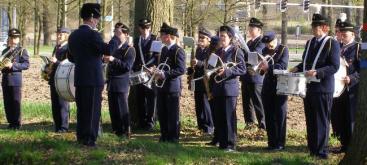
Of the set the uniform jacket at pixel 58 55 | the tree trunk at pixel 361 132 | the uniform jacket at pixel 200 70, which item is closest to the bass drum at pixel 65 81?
the uniform jacket at pixel 58 55

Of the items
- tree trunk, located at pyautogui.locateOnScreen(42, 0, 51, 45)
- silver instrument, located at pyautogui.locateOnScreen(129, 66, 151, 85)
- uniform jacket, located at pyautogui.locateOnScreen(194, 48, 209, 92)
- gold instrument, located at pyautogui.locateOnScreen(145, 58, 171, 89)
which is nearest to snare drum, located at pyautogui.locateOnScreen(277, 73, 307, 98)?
gold instrument, located at pyautogui.locateOnScreen(145, 58, 171, 89)

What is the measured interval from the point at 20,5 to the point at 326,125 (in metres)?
33.4

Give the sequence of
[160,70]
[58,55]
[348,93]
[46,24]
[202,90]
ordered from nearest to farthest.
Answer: [348,93]
[160,70]
[58,55]
[202,90]
[46,24]

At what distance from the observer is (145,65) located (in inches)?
452

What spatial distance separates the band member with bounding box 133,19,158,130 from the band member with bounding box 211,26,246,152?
1.86 m

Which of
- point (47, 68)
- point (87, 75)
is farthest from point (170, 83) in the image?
point (47, 68)

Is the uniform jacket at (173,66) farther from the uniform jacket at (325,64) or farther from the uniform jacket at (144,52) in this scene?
the uniform jacket at (325,64)

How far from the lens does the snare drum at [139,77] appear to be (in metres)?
10.9

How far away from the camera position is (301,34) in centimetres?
7888

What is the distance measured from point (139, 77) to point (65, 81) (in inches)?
51.9

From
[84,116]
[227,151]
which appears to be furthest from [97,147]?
[227,151]

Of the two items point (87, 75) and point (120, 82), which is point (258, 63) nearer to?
point (120, 82)

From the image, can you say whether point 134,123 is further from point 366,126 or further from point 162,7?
point 366,126

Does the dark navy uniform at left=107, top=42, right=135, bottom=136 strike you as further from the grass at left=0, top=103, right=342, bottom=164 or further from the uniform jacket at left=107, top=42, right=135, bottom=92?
the grass at left=0, top=103, right=342, bottom=164
